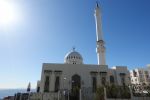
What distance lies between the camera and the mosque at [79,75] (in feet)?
97.7

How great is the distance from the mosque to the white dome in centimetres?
529

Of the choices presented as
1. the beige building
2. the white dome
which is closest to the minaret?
the white dome

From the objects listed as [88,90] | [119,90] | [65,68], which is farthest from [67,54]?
[119,90]

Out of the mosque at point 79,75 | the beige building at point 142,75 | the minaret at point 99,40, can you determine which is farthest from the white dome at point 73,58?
the beige building at point 142,75

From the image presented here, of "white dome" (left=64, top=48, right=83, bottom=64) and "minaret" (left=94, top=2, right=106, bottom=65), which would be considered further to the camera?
"white dome" (left=64, top=48, right=83, bottom=64)

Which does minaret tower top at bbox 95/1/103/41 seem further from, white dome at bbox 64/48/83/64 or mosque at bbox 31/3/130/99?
white dome at bbox 64/48/83/64

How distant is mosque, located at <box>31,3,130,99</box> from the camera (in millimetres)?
29766

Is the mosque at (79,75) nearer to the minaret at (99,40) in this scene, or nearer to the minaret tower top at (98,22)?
the minaret at (99,40)

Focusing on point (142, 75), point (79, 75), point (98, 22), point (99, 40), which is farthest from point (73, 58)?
point (142, 75)

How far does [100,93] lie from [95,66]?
16657 millimetres

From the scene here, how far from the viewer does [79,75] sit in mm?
Answer: 31922

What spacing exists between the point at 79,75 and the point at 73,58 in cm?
717

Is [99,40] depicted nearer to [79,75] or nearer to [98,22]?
[98,22]

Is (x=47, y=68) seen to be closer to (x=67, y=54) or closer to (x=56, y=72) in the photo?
(x=56, y=72)
